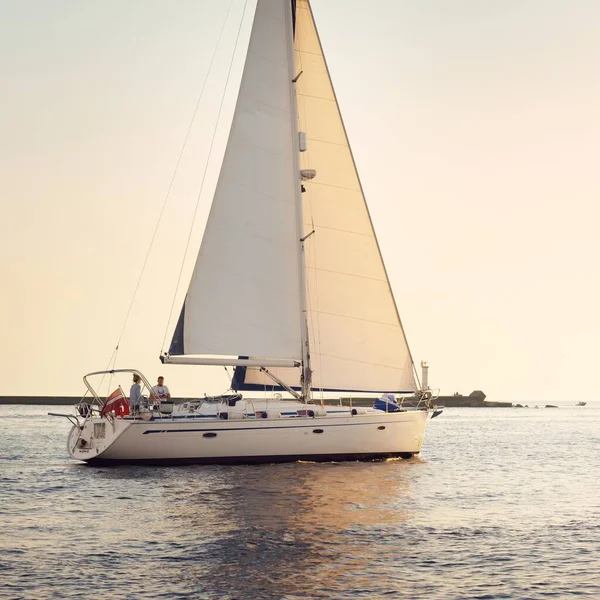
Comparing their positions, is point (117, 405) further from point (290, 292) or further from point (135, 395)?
point (290, 292)

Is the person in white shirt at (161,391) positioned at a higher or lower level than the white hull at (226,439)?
higher

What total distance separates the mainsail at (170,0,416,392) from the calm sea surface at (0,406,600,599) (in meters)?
4.08

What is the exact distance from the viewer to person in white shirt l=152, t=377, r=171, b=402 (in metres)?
31.0

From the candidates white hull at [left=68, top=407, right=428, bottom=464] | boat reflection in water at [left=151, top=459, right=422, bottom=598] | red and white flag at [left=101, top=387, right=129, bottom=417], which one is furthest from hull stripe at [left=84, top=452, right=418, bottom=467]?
red and white flag at [left=101, top=387, right=129, bottom=417]

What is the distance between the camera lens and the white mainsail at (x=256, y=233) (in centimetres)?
3216

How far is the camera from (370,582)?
563 inches

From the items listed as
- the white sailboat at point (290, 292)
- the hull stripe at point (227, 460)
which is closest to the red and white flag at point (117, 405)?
the white sailboat at point (290, 292)

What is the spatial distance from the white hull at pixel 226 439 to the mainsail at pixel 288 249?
8.74ft

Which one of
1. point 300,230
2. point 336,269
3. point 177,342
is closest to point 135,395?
point 177,342

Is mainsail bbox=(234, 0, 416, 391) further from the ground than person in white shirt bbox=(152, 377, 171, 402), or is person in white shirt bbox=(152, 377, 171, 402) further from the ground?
mainsail bbox=(234, 0, 416, 391)

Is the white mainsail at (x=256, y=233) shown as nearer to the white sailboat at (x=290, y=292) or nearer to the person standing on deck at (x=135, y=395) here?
the white sailboat at (x=290, y=292)

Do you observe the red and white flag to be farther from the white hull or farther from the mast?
the mast

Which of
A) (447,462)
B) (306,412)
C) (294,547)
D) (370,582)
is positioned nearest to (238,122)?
(306,412)

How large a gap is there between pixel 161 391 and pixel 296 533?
45.3 ft
